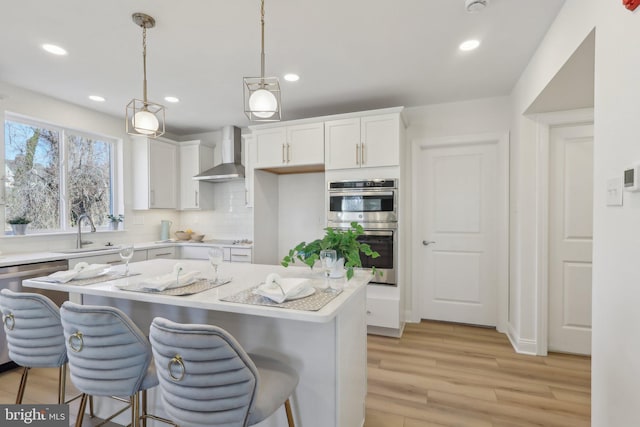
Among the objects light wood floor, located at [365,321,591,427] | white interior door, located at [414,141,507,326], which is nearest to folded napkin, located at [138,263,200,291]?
light wood floor, located at [365,321,591,427]

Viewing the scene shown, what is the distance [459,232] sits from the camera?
3445mm

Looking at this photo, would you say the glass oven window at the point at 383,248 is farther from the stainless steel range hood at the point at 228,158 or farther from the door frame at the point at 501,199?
the stainless steel range hood at the point at 228,158

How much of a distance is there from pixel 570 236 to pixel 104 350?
3.51 m

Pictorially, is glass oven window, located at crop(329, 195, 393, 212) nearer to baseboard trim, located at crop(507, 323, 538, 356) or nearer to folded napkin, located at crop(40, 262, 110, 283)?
baseboard trim, located at crop(507, 323, 538, 356)

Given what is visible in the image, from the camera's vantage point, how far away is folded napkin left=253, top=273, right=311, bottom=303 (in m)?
1.28

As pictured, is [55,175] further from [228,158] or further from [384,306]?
[384,306]

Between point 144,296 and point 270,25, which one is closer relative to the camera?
point 144,296

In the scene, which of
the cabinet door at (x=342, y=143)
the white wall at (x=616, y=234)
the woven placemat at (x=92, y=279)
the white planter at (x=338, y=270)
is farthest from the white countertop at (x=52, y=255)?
the white wall at (x=616, y=234)

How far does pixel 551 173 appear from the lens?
8.99ft

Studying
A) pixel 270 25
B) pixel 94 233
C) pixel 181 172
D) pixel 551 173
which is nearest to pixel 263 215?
pixel 181 172

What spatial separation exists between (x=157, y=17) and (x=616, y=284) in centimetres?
289

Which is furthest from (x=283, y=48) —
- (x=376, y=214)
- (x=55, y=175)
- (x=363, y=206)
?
(x=55, y=175)

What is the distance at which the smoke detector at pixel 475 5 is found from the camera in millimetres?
1763

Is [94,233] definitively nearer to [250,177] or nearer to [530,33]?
[250,177]
